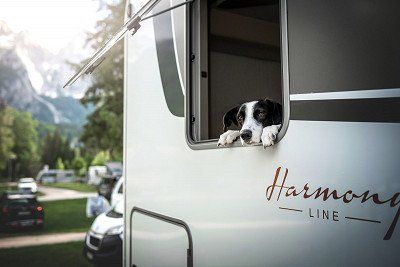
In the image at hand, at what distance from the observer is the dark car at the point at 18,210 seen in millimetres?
13539

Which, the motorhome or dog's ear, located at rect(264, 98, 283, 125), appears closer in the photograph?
the motorhome

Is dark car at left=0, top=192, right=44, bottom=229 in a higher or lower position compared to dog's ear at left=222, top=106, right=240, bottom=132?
lower

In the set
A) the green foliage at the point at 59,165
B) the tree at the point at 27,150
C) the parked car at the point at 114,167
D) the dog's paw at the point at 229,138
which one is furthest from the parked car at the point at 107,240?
the green foliage at the point at 59,165

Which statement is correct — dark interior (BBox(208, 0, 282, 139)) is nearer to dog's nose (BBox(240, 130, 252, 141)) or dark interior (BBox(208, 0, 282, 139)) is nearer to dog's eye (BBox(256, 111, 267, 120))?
dog's eye (BBox(256, 111, 267, 120))

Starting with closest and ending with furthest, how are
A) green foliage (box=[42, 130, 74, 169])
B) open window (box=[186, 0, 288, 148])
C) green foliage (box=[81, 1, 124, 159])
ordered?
open window (box=[186, 0, 288, 148])
green foliage (box=[81, 1, 124, 159])
green foliage (box=[42, 130, 74, 169])

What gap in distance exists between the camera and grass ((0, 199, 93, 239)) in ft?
47.0

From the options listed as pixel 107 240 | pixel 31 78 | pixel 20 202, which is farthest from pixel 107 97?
pixel 31 78

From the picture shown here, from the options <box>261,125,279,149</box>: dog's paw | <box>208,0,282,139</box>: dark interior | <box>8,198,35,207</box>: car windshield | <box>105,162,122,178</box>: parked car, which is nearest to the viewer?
<box>261,125,279,149</box>: dog's paw

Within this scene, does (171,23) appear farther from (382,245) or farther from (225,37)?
(382,245)

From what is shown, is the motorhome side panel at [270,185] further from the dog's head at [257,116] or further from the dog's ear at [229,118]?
the dog's ear at [229,118]

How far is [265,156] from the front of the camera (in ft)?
5.94

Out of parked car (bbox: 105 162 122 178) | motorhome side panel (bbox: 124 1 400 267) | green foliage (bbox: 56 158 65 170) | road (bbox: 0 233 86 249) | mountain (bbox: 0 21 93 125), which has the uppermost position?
mountain (bbox: 0 21 93 125)

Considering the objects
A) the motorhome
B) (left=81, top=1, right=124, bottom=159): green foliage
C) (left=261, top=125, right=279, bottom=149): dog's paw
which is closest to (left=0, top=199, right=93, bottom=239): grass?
(left=81, top=1, right=124, bottom=159): green foliage

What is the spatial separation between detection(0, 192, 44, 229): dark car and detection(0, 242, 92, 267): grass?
2562 millimetres
